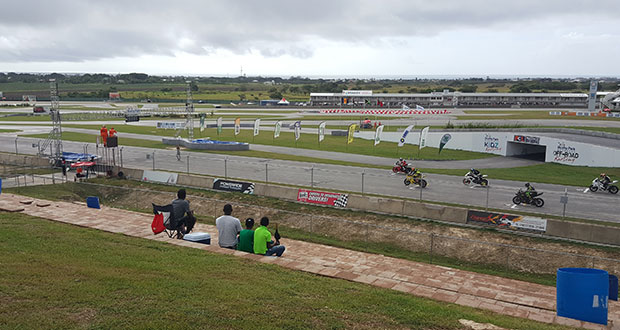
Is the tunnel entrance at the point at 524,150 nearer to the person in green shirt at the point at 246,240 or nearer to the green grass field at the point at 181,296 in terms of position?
the person in green shirt at the point at 246,240

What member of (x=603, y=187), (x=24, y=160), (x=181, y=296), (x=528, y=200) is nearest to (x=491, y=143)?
(x=603, y=187)

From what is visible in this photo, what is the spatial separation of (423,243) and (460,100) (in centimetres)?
10729

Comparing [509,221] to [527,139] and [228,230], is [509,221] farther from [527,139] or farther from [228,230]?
[527,139]

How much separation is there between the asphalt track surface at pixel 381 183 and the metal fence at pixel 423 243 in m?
4.22

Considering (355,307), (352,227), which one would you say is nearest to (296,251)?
(352,227)

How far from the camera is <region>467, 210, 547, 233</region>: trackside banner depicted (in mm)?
21359

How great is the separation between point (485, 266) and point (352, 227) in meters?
6.34

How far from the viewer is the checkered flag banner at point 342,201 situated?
85.3 ft

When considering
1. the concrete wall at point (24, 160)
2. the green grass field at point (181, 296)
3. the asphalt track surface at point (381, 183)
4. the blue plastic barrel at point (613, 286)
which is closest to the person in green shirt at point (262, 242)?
the green grass field at point (181, 296)

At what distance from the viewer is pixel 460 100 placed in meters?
122

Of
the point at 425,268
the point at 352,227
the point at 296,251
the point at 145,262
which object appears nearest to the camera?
the point at 145,262

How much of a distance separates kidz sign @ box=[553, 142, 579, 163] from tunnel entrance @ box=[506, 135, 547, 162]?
3.01m

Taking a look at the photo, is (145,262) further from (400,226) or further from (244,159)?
(244,159)

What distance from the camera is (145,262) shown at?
40.0 ft
